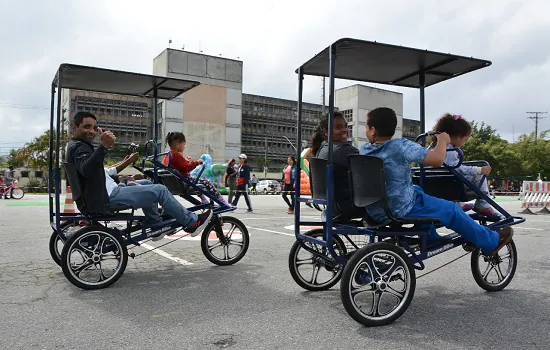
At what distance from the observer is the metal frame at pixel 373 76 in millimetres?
4125

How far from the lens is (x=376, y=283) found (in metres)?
3.74

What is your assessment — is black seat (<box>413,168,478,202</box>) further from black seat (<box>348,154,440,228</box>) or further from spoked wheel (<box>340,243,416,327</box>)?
spoked wheel (<box>340,243,416,327</box>)

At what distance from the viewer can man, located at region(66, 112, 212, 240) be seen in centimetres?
490

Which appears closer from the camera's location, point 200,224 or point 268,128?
point 200,224

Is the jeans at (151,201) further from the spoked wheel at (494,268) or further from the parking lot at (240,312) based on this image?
the spoked wheel at (494,268)

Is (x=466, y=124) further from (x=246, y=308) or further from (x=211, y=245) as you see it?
(x=211, y=245)

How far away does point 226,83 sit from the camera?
7400cm

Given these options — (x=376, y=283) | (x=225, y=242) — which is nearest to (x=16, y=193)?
(x=225, y=242)

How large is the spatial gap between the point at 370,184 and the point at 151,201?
8.35ft

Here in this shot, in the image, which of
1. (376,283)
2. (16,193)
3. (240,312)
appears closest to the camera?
(376,283)

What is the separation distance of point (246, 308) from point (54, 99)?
3716 millimetres

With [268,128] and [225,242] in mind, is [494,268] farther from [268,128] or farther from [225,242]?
[268,128]

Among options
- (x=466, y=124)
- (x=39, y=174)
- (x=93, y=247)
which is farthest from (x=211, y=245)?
(x=39, y=174)

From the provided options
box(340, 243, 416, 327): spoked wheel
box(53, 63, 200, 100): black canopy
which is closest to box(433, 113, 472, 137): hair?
box(340, 243, 416, 327): spoked wheel
